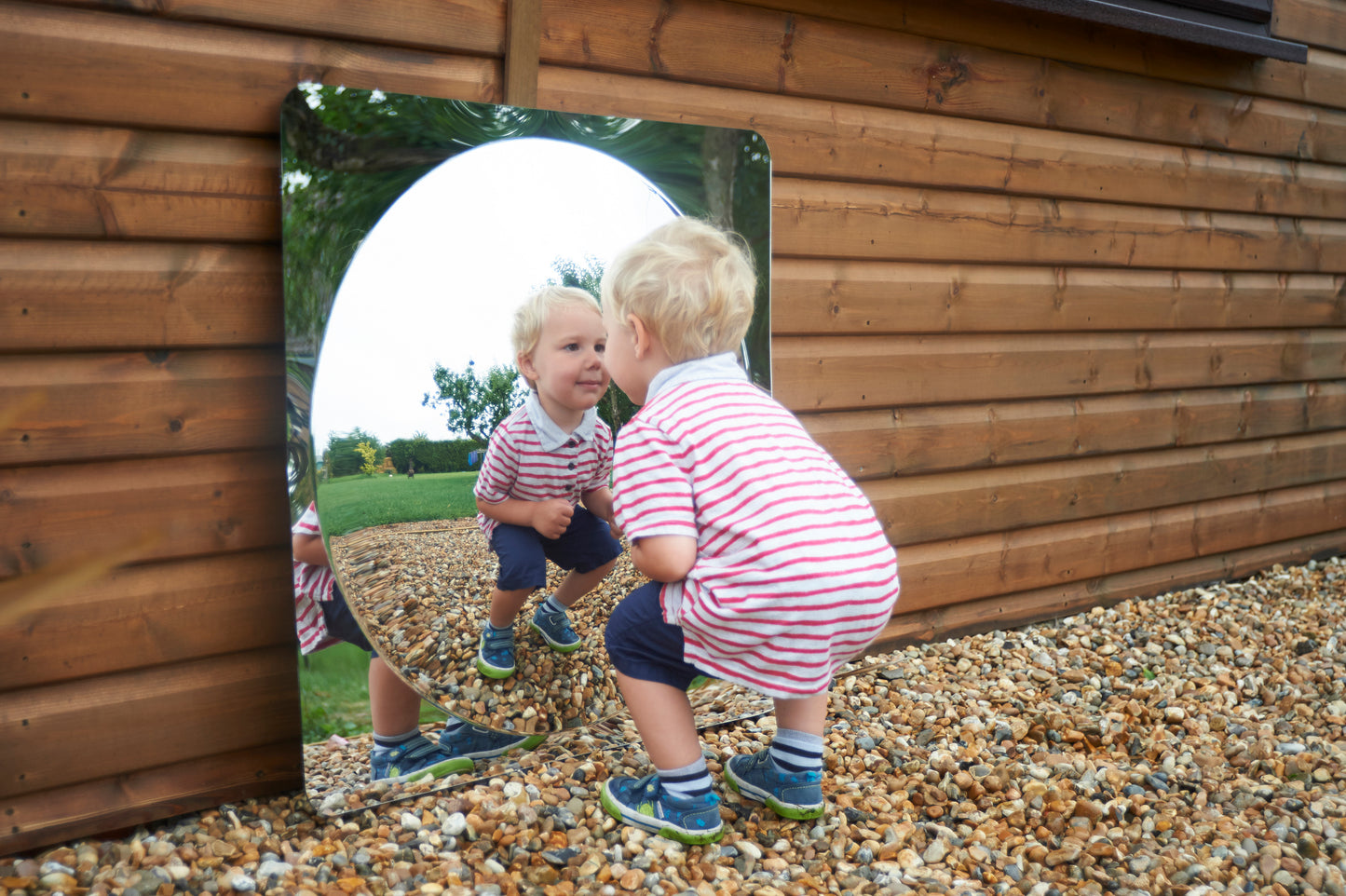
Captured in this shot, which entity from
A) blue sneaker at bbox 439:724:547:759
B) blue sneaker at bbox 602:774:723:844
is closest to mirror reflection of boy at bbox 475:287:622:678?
blue sneaker at bbox 439:724:547:759

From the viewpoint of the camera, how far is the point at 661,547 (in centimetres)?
145

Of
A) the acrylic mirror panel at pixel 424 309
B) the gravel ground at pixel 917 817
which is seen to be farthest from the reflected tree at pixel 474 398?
the gravel ground at pixel 917 817

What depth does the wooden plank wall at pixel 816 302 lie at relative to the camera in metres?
1.52

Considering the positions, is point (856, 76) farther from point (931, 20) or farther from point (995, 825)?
point (995, 825)

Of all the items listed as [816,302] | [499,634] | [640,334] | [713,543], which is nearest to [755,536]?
[713,543]

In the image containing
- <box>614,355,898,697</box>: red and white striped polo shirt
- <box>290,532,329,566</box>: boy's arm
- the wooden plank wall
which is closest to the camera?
<box>614,355,898,697</box>: red and white striped polo shirt

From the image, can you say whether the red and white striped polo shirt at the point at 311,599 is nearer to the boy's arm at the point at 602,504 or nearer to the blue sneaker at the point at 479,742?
the blue sneaker at the point at 479,742

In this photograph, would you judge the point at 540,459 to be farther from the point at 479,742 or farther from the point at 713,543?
the point at 479,742

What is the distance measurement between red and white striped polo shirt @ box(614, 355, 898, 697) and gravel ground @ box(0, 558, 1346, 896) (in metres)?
0.37

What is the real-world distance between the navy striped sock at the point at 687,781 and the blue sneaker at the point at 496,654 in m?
0.39

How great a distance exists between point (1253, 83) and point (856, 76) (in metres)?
1.67

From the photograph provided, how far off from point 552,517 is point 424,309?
1.56ft

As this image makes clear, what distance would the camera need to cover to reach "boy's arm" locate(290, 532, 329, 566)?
162 cm

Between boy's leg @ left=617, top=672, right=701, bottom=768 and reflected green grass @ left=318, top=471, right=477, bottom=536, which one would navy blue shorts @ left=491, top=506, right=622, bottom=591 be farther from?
boy's leg @ left=617, top=672, right=701, bottom=768
